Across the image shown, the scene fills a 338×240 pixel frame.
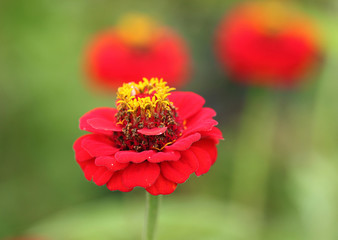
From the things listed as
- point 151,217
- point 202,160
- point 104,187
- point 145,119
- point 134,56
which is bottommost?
point 151,217

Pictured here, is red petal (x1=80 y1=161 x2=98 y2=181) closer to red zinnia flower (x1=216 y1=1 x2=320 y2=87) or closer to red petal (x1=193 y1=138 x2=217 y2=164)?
red petal (x1=193 y1=138 x2=217 y2=164)

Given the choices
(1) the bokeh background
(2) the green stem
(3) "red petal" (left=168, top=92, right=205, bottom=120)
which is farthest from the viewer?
(1) the bokeh background

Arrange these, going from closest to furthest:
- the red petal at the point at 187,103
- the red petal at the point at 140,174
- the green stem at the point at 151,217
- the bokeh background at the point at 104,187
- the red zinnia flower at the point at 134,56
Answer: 1. the red petal at the point at 140,174
2. the green stem at the point at 151,217
3. the red petal at the point at 187,103
4. the bokeh background at the point at 104,187
5. the red zinnia flower at the point at 134,56

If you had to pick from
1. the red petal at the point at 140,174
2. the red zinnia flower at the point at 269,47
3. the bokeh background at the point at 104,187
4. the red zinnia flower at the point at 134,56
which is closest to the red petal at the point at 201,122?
the red petal at the point at 140,174

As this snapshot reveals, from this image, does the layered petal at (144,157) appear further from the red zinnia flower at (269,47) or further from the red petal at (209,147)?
the red zinnia flower at (269,47)

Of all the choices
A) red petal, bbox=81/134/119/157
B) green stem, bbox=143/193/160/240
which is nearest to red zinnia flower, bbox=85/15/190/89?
red petal, bbox=81/134/119/157

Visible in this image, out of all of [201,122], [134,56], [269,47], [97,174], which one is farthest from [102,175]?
[269,47]

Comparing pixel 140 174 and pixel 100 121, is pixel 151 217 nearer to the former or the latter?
pixel 140 174
